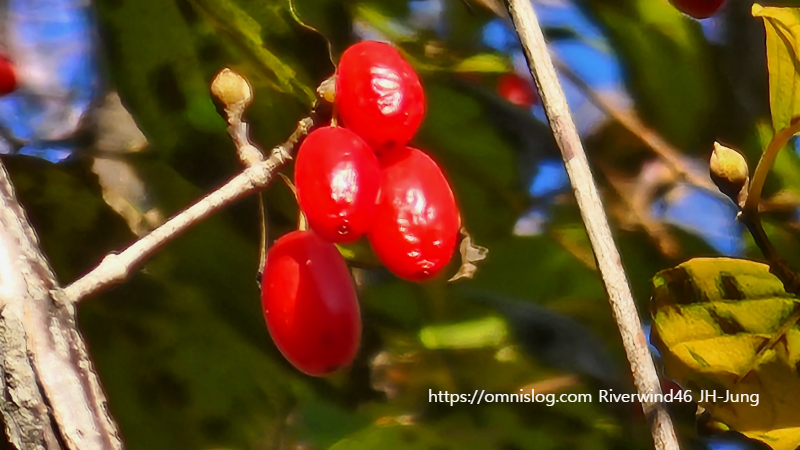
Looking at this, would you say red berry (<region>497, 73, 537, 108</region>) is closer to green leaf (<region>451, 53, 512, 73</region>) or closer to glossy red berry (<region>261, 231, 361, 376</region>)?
green leaf (<region>451, 53, 512, 73</region>)

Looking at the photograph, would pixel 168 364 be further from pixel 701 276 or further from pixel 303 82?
pixel 701 276

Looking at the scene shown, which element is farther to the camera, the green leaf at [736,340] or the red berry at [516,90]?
the red berry at [516,90]

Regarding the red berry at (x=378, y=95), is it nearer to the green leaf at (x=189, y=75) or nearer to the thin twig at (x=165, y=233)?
the thin twig at (x=165, y=233)

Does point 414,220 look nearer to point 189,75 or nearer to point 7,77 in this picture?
point 189,75

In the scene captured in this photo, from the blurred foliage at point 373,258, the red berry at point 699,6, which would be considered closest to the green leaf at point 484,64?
the blurred foliage at point 373,258

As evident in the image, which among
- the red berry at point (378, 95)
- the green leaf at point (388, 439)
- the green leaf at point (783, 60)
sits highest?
the green leaf at point (783, 60)

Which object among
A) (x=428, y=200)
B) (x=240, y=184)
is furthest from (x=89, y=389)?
(x=428, y=200)

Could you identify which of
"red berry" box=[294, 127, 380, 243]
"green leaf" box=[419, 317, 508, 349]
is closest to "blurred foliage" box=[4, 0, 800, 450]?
"green leaf" box=[419, 317, 508, 349]
